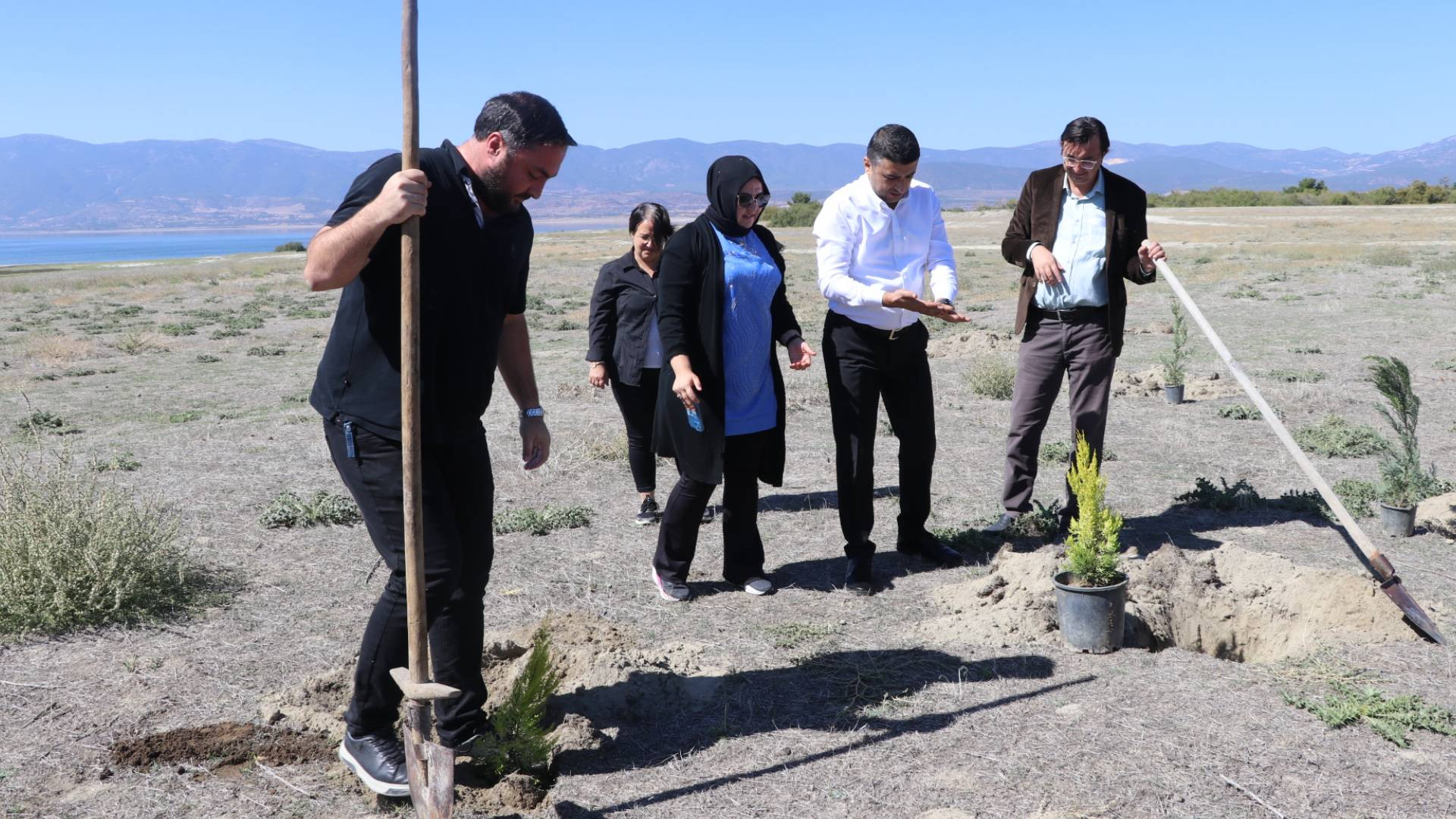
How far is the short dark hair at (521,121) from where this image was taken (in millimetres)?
2834

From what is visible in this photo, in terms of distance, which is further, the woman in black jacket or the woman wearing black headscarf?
the woman in black jacket

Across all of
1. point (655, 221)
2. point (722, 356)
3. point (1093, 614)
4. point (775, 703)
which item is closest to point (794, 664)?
point (775, 703)

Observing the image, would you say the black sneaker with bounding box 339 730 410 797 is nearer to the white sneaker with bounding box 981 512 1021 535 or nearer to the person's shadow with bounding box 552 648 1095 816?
the person's shadow with bounding box 552 648 1095 816

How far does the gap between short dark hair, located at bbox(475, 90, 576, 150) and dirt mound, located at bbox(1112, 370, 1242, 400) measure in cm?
838

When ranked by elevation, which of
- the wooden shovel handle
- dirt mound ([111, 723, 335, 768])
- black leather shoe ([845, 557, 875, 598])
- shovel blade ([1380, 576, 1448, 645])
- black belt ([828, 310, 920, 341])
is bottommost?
dirt mound ([111, 723, 335, 768])

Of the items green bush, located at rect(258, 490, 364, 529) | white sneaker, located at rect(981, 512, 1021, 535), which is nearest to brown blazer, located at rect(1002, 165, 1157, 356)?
white sneaker, located at rect(981, 512, 1021, 535)

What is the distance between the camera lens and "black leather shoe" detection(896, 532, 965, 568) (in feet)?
18.2

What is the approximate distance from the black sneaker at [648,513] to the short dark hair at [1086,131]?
10.1ft

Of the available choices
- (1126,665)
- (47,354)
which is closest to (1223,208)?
(47,354)

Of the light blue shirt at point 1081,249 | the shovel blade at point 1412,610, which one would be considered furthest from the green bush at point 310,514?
the shovel blade at point 1412,610

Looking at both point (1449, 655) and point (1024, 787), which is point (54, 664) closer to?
point (1024, 787)

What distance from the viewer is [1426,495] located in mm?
6145

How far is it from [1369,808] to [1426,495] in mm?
3771

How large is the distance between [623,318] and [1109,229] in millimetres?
2573
